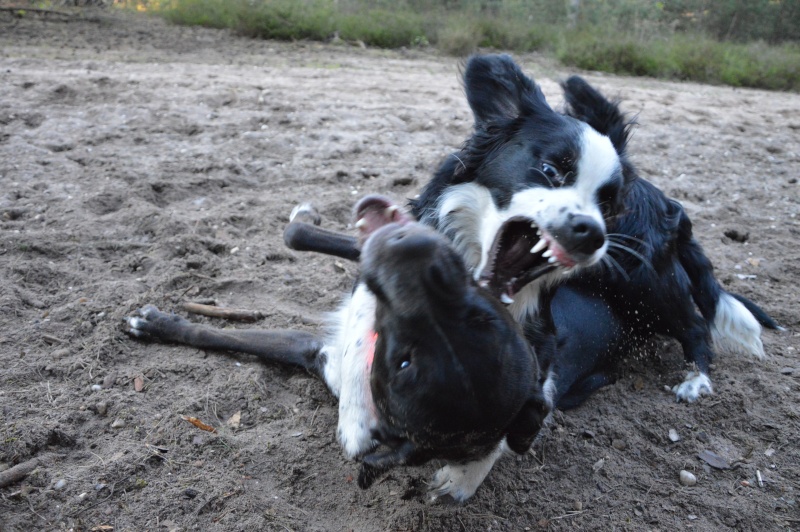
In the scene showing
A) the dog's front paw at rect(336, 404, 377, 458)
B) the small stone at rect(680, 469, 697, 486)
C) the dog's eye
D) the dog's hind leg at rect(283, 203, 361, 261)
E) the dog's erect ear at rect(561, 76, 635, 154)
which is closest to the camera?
the dog's front paw at rect(336, 404, 377, 458)

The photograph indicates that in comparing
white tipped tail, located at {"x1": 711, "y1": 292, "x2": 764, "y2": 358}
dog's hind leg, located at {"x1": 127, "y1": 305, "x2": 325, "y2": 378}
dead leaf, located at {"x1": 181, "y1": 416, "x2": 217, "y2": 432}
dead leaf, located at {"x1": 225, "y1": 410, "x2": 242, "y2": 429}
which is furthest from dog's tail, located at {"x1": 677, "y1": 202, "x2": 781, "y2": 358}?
dead leaf, located at {"x1": 181, "y1": 416, "x2": 217, "y2": 432}

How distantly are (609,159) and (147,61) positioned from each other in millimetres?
7291

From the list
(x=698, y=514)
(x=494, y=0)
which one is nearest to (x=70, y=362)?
(x=698, y=514)

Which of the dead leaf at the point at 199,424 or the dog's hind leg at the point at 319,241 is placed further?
the dog's hind leg at the point at 319,241

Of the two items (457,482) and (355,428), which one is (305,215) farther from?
(457,482)

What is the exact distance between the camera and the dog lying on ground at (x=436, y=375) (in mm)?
1850

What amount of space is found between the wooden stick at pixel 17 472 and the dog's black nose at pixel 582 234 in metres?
2.06

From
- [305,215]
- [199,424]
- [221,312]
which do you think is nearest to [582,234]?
[199,424]

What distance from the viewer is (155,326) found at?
10.2 ft

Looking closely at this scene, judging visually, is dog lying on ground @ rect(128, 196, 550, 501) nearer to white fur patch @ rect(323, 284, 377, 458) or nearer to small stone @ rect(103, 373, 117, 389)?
white fur patch @ rect(323, 284, 377, 458)

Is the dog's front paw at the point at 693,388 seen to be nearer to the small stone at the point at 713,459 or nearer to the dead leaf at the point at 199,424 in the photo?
the small stone at the point at 713,459

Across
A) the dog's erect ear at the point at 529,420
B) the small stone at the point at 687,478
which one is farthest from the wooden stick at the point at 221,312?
the small stone at the point at 687,478

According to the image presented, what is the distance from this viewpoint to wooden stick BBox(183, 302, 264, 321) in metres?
3.37

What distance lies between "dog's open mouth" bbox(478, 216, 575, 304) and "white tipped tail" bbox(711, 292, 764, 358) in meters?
1.34
